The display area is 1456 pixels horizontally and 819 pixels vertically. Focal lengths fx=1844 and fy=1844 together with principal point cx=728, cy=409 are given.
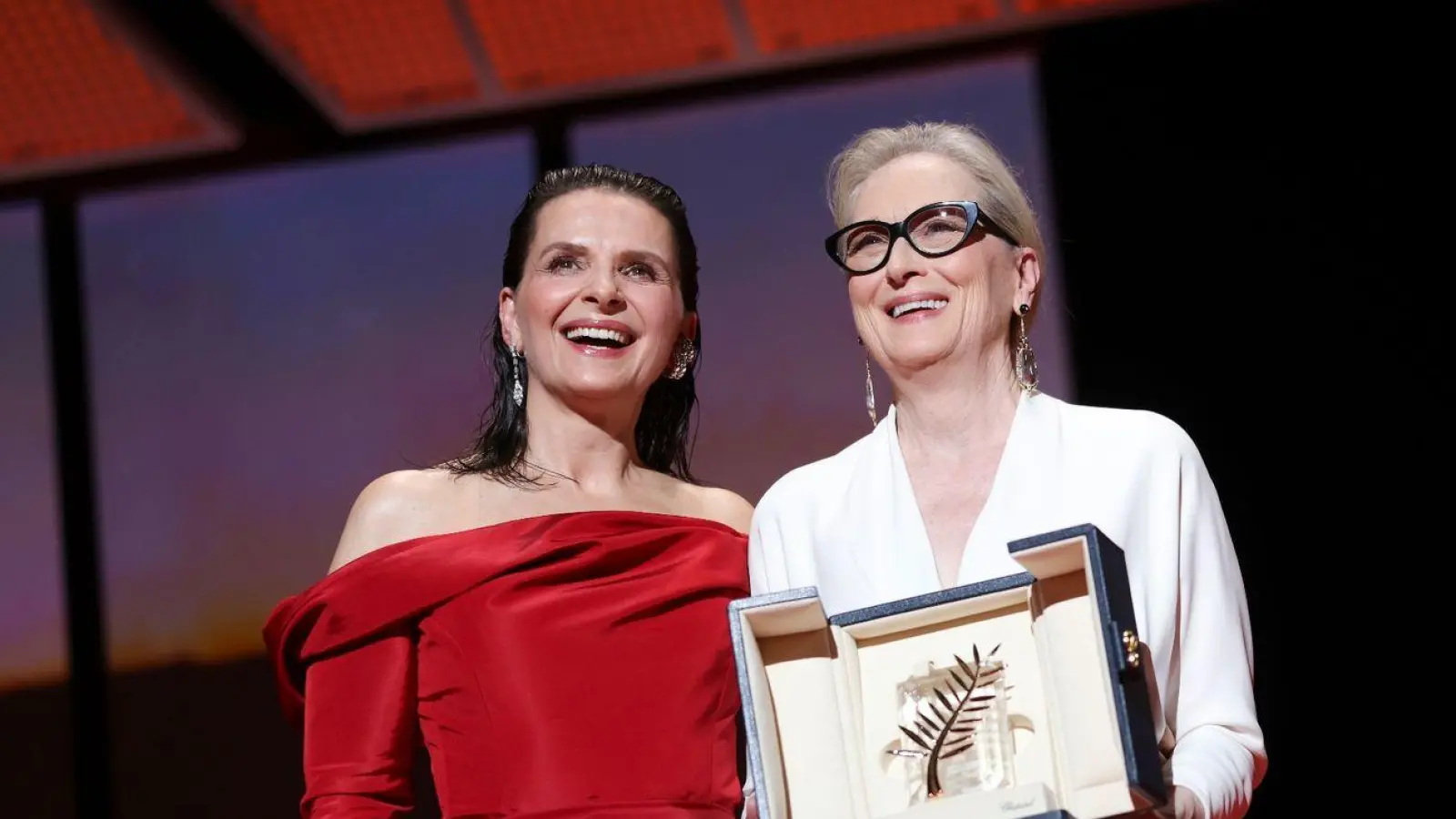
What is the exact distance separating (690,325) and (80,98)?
1.99 m

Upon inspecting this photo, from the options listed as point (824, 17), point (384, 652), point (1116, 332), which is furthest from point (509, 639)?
point (824, 17)

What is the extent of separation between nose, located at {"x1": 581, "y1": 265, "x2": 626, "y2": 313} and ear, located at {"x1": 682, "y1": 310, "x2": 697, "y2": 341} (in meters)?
0.17

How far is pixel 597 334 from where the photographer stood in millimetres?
2801

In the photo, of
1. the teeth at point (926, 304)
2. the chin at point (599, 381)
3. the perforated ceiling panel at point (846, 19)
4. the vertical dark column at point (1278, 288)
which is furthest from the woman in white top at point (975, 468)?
the perforated ceiling panel at point (846, 19)

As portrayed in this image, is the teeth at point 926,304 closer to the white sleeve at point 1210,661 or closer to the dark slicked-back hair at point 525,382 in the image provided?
the white sleeve at point 1210,661

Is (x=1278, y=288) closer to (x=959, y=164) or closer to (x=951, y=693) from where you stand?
(x=959, y=164)

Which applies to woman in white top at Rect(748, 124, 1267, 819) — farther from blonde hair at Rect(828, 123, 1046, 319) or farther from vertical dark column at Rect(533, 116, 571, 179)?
vertical dark column at Rect(533, 116, 571, 179)

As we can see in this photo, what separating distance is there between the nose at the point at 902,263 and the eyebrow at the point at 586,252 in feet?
2.01

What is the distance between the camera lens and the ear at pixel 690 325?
2.95m

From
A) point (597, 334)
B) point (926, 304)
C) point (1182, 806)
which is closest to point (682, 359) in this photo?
point (597, 334)

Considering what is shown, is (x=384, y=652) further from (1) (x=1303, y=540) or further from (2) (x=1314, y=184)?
(2) (x=1314, y=184)

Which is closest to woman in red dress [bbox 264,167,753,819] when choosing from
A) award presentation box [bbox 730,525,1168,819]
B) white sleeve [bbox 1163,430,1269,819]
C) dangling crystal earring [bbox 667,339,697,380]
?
dangling crystal earring [bbox 667,339,697,380]

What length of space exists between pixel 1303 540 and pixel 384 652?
6.03 feet

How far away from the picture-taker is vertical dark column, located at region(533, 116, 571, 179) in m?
4.12
